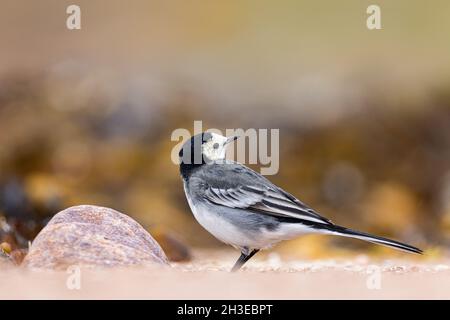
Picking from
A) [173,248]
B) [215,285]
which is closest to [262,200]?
[215,285]

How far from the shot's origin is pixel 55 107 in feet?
62.0

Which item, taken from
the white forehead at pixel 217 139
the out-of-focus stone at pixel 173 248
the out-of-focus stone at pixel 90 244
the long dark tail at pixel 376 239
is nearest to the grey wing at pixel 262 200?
the long dark tail at pixel 376 239

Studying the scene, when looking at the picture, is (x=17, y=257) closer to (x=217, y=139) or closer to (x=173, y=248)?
(x=173, y=248)

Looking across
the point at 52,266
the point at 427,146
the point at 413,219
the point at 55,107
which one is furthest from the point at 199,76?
the point at 52,266

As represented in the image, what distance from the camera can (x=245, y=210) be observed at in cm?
909

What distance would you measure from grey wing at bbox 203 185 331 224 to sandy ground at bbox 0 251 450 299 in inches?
24.5

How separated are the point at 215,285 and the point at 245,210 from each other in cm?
168

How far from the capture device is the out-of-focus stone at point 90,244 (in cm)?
806

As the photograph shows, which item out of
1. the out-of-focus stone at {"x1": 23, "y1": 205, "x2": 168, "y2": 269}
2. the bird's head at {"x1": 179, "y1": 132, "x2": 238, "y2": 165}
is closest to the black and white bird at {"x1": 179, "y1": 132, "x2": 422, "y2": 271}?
the bird's head at {"x1": 179, "y1": 132, "x2": 238, "y2": 165}

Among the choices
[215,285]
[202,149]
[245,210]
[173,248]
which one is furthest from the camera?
[173,248]

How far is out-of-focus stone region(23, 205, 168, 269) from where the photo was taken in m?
8.06

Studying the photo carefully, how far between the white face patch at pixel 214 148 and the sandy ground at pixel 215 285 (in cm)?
153

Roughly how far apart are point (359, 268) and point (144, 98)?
1049 cm

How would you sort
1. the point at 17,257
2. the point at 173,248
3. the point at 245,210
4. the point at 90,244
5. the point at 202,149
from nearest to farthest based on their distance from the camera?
the point at 90,244, the point at 245,210, the point at 17,257, the point at 202,149, the point at 173,248
